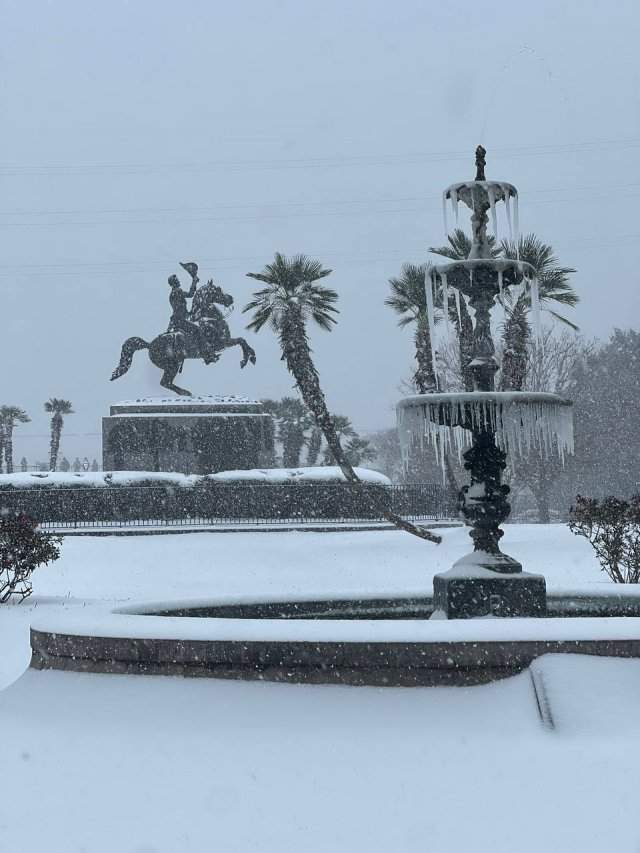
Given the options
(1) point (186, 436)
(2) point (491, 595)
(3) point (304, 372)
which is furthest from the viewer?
(1) point (186, 436)

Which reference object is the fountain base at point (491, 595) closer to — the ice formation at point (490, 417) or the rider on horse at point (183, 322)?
the ice formation at point (490, 417)

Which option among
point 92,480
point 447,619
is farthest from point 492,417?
point 92,480

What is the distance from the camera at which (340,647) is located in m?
6.21

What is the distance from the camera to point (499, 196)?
984 cm

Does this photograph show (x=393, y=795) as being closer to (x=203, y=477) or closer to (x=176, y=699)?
(x=176, y=699)

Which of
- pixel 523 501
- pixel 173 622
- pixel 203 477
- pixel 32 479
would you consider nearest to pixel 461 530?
pixel 203 477

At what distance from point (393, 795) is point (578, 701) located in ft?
3.94

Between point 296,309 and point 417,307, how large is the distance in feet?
10.4

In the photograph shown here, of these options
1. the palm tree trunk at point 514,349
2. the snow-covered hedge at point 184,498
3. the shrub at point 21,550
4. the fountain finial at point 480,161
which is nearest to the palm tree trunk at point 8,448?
the snow-covered hedge at point 184,498

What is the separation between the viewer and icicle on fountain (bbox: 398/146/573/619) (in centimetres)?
858

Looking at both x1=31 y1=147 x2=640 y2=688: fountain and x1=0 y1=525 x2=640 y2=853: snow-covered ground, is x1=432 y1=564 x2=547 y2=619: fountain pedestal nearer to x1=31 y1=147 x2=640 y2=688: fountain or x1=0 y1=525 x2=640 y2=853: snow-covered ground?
x1=31 y1=147 x2=640 y2=688: fountain

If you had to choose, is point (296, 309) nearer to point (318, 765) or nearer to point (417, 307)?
point (417, 307)

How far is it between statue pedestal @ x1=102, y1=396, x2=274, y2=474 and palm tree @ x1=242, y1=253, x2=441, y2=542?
5.55 m

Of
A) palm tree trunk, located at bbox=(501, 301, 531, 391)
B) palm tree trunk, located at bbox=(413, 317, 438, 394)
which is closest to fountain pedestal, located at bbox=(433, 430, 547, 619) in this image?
palm tree trunk, located at bbox=(501, 301, 531, 391)
